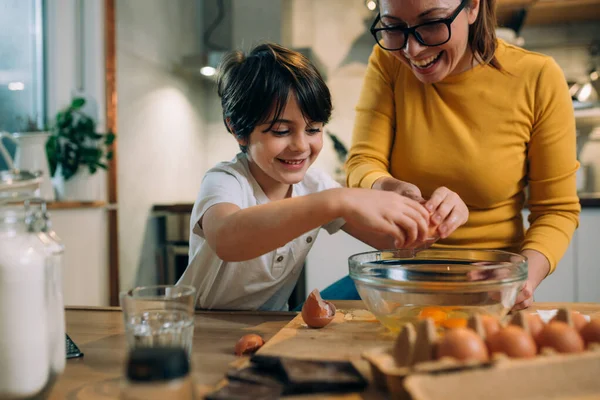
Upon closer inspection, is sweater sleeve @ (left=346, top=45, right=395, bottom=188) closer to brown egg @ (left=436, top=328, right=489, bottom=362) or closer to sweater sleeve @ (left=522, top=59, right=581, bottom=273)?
sweater sleeve @ (left=522, top=59, right=581, bottom=273)

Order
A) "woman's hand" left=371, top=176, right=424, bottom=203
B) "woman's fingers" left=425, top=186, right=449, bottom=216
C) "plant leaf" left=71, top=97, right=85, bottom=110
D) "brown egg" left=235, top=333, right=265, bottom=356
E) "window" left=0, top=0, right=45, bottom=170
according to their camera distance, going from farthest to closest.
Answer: "plant leaf" left=71, top=97, right=85, bottom=110, "window" left=0, top=0, right=45, bottom=170, "woman's hand" left=371, top=176, right=424, bottom=203, "woman's fingers" left=425, top=186, right=449, bottom=216, "brown egg" left=235, top=333, right=265, bottom=356

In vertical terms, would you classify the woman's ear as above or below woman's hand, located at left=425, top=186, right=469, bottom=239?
above

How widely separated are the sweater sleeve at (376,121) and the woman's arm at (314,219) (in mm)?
509

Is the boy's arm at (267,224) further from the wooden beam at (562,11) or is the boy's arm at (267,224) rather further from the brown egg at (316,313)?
the wooden beam at (562,11)

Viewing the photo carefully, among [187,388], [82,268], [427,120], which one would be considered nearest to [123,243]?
[82,268]

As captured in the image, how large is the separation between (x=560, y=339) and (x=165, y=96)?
9.54ft

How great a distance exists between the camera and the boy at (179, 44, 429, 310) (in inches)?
35.5

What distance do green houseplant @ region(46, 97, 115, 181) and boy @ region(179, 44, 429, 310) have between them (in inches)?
47.7

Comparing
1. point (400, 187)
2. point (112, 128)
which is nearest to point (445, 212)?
point (400, 187)

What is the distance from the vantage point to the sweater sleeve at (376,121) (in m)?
1.37

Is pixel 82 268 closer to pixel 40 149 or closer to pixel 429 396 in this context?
pixel 40 149

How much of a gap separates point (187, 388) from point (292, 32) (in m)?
3.32

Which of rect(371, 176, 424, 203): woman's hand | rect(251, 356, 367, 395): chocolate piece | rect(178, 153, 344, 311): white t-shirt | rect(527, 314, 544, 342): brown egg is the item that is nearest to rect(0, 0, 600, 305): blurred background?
rect(178, 153, 344, 311): white t-shirt

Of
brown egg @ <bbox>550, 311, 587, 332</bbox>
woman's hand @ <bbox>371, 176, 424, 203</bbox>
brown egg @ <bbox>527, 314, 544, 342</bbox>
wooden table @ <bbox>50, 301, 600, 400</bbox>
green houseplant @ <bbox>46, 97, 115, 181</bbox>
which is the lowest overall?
wooden table @ <bbox>50, 301, 600, 400</bbox>
